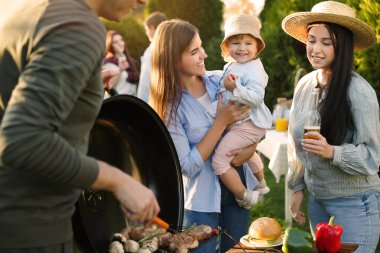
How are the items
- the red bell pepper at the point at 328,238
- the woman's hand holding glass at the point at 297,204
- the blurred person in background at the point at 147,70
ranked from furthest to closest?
1. the blurred person in background at the point at 147,70
2. the woman's hand holding glass at the point at 297,204
3. the red bell pepper at the point at 328,238

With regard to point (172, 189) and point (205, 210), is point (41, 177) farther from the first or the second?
point (205, 210)

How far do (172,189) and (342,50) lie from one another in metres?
1.35

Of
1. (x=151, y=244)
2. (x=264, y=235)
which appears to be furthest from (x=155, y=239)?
(x=264, y=235)

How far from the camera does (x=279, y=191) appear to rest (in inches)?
333

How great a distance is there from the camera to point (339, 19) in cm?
344

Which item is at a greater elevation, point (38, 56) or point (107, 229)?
point (38, 56)

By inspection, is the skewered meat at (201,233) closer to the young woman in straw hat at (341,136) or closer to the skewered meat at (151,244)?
the skewered meat at (151,244)

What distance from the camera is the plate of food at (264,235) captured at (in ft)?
9.73

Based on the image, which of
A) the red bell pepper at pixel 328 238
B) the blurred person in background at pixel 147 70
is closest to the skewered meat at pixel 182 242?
the red bell pepper at pixel 328 238

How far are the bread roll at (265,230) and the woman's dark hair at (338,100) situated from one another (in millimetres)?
650

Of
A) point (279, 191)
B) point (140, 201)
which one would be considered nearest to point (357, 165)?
point (140, 201)

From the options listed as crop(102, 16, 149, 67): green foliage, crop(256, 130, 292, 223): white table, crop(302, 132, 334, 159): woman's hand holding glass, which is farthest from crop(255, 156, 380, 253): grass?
crop(102, 16, 149, 67): green foliage

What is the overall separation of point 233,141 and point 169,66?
56 centimetres

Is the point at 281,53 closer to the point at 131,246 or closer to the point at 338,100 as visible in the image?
the point at 338,100
